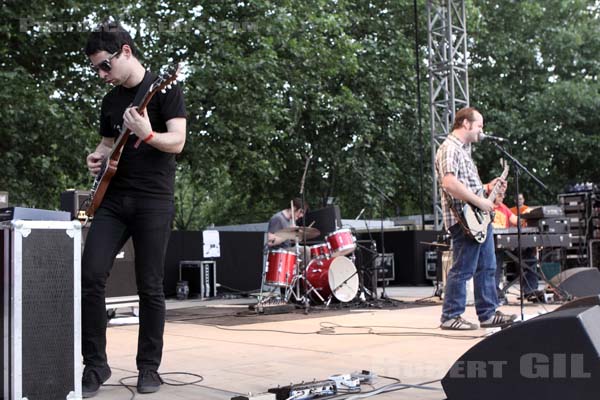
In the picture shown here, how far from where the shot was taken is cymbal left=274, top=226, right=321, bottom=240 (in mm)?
8914

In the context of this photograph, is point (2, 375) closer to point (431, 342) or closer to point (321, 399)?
point (321, 399)

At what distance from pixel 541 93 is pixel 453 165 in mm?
17467

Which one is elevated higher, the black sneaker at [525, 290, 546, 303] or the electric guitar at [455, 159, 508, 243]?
the electric guitar at [455, 159, 508, 243]

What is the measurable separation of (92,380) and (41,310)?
51 cm

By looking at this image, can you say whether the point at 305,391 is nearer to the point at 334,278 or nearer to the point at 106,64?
the point at 106,64

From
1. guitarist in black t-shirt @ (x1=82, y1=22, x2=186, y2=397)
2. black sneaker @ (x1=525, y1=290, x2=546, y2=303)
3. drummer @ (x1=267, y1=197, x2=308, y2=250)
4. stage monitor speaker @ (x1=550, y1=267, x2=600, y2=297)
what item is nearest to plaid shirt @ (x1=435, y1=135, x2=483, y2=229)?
stage monitor speaker @ (x1=550, y1=267, x2=600, y2=297)

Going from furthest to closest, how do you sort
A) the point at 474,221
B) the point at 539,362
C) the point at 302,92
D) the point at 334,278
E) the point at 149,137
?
1. the point at 302,92
2. the point at 334,278
3. the point at 474,221
4. the point at 149,137
5. the point at 539,362

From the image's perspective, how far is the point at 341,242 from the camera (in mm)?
9219

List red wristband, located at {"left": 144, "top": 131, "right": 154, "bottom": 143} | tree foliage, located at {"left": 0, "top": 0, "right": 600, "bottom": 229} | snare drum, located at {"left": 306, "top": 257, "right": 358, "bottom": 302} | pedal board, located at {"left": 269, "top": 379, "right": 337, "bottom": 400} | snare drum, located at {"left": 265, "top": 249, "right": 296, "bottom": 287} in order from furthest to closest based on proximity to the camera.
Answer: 1. tree foliage, located at {"left": 0, "top": 0, "right": 600, "bottom": 229}
2. snare drum, located at {"left": 306, "top": 257, "right": 358, "bottom": 302}
3. snare drum, located at {"left": 265, "top": 249, "right": 296, "bottom": 287}
4. red wristband, located at {"left": 144, "top": 131, "right": 154, "bottom": 143}
5. pedal board, located at {"left": 269, "top": 379, "right": 337, "bottom": 400}

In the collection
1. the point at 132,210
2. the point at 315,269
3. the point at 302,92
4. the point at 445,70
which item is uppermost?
the point at 302,92

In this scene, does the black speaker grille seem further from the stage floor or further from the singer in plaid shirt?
the singer in plaid shirt

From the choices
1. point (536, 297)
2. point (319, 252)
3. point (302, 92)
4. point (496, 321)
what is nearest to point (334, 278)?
point (319, 252)

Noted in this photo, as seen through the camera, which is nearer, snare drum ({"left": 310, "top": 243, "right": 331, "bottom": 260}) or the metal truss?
snare drum ({"left": 310, "top": 243, "right": 331, "bottom": 260})

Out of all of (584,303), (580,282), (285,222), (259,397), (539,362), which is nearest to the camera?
(539,362)
